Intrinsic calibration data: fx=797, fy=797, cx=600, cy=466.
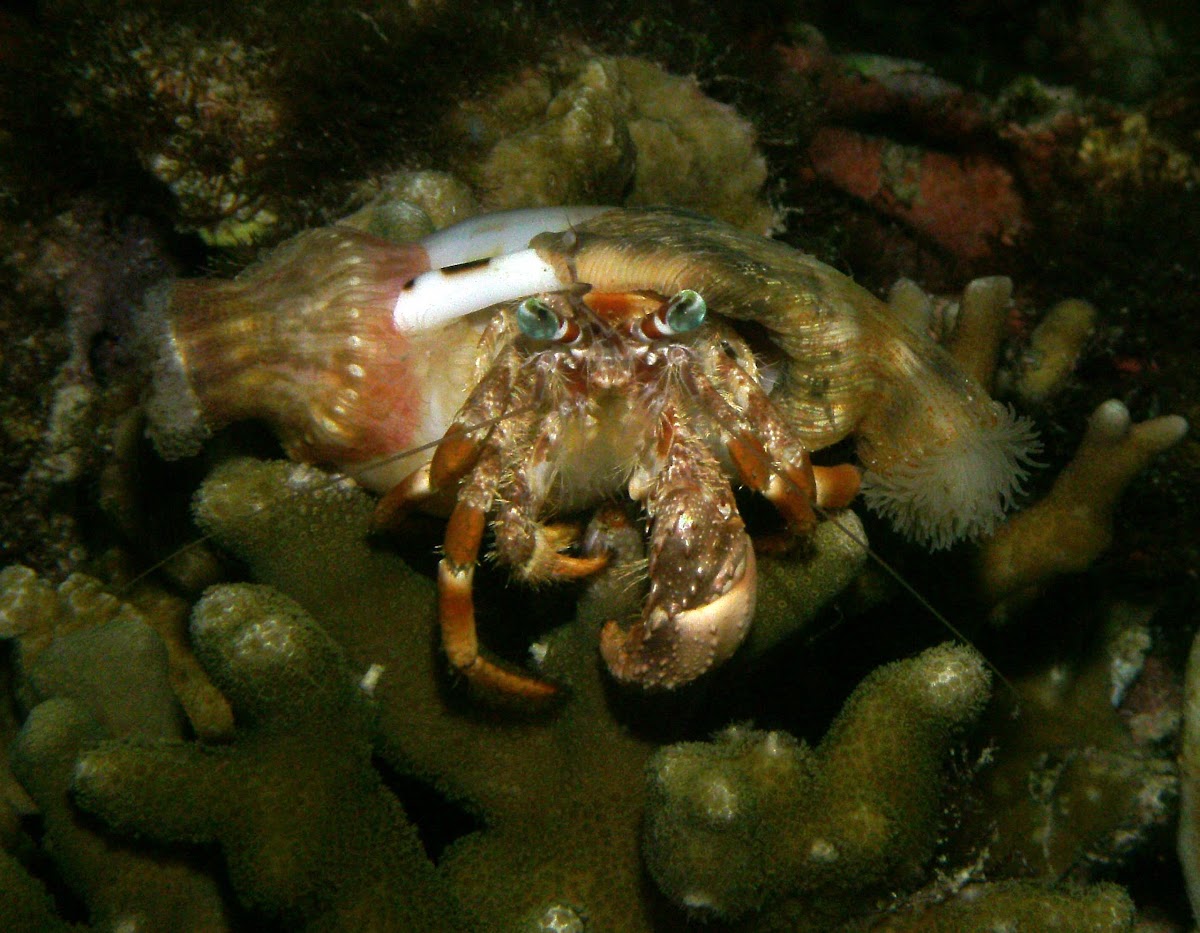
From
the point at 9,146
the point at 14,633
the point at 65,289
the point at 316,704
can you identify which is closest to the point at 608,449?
the point at 316,704

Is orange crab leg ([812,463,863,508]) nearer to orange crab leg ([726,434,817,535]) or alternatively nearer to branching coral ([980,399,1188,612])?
orange crab leg ([726,434,817,535])

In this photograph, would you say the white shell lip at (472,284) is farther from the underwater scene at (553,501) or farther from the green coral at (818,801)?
the green coral at (818,801)

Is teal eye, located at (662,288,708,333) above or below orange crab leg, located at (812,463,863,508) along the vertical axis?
above

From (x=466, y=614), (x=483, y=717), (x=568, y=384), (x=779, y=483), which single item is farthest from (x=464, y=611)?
(x=779, y=483)

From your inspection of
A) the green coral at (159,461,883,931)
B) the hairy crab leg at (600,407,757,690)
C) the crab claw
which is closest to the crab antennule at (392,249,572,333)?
the green coral at (159,461,883,931)

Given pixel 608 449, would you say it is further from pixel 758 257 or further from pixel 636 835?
pixel 636 835

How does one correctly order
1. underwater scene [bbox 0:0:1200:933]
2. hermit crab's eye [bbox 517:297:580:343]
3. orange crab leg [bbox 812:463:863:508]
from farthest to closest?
1. orange crab leg [bbox 812:463:863:508]
2. hermit crab's eye [bbox 517:297:580:343]
3. underwater scene [bbox 0:0:1200:933]

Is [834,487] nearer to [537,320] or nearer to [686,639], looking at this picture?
[686,639]
